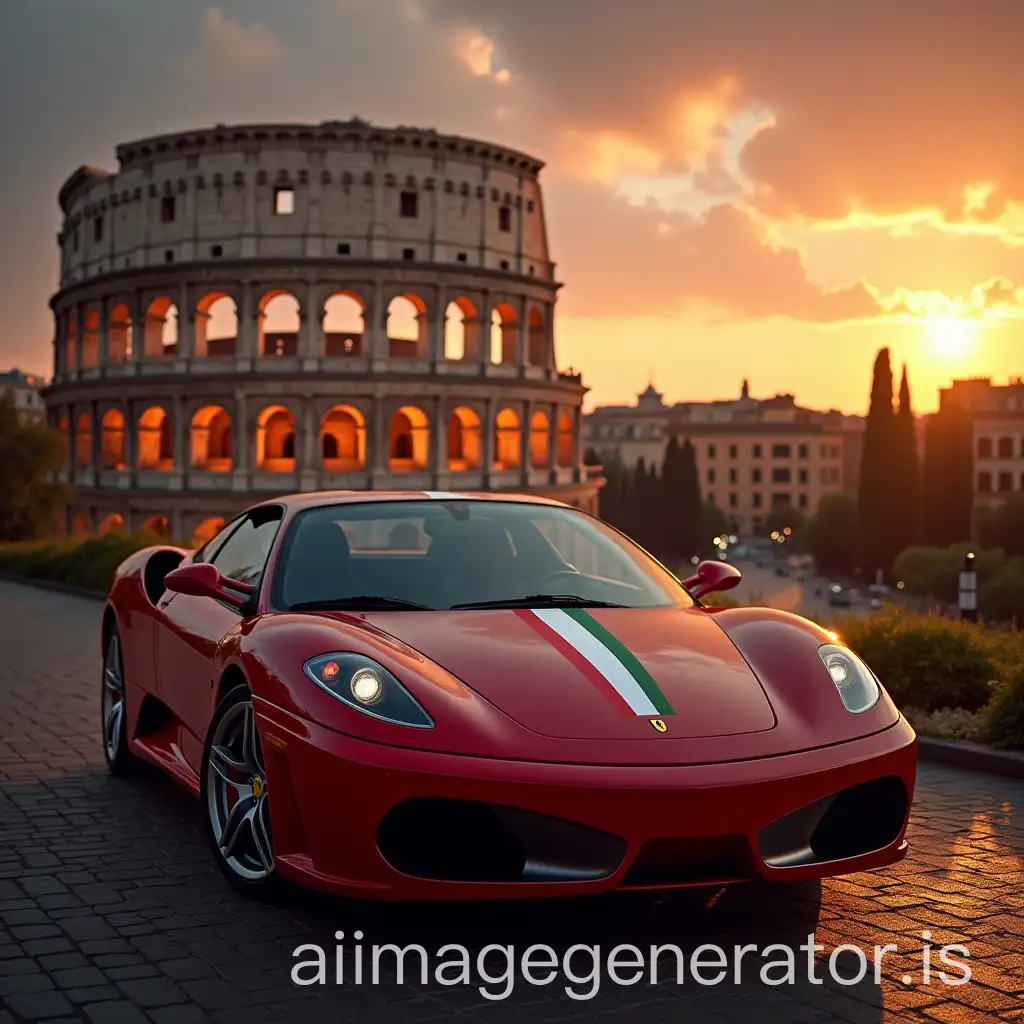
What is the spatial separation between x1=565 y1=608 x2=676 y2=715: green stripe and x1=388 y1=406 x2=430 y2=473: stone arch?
53178mm

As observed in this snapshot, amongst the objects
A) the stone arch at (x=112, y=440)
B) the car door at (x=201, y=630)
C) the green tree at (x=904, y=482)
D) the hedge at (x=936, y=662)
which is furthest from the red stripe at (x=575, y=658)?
the green tree at (x=904, y=482)

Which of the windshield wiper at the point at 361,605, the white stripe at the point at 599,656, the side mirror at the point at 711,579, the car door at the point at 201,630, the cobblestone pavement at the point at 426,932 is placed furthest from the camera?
the side mirror at the point at 711,579

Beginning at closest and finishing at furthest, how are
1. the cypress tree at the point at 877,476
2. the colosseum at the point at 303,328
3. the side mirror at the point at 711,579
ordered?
the side mirror at the point at 711,579 < the colosseum at the point at 303,328 < the cypress tree at the point at 877,476


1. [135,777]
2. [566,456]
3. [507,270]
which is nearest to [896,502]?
[566,456]

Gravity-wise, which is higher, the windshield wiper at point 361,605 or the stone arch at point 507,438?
the stone arch at point 507,438

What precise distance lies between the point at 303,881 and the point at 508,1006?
758 mm

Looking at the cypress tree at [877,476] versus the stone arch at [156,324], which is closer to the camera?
the stone arch at [156,324]

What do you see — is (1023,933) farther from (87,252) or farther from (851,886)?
(87,252)

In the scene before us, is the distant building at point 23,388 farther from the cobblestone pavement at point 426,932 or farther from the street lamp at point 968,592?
the cobblestone pavement at point 426,932

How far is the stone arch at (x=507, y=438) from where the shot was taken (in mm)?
59975

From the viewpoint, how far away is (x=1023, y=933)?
3764 millimetres

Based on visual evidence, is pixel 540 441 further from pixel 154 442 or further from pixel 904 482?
pixel 904 482

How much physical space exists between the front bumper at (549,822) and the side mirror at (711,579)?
147 cm

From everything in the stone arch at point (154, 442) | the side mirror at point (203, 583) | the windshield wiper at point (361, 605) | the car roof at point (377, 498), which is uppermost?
the stone arch at point (154, 442)
